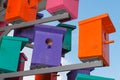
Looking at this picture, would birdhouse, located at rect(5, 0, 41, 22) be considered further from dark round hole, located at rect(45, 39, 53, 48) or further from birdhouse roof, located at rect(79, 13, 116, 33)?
birdhouse roof, located at rect(79, 13, 116, 33)

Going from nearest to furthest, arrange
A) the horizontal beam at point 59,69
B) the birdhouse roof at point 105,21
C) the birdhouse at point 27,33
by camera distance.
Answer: the horizontal beam at point 59,69
the birdhouse roof at point 105,21
the birdhouse at point 27,33

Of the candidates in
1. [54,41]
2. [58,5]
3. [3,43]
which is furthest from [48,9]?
[3,43]

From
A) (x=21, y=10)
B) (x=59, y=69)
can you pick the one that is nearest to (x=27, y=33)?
(x=21, y=10)

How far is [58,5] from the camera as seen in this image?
2309mm

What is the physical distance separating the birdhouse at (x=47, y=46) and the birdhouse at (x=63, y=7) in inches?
6.1

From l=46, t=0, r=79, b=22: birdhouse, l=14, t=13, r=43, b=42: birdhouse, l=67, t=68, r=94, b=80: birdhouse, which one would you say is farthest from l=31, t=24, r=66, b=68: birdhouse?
l=67, t=68, r=94, b=80: birdhouse

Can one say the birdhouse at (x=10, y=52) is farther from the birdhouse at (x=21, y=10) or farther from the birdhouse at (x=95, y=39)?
the birdhouse at (x=95, y=39)

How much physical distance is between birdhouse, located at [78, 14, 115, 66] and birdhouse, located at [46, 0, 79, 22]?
167 mm

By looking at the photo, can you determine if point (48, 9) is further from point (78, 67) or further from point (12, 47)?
point (78, 67)

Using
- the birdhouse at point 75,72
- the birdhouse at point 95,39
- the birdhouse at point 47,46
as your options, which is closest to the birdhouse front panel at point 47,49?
the birdhouse at point 47,46

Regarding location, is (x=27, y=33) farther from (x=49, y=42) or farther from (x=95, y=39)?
(x=95, y=39)

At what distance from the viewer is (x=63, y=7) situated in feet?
7.52

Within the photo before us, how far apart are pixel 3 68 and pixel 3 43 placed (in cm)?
21

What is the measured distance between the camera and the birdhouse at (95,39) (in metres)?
2.02
